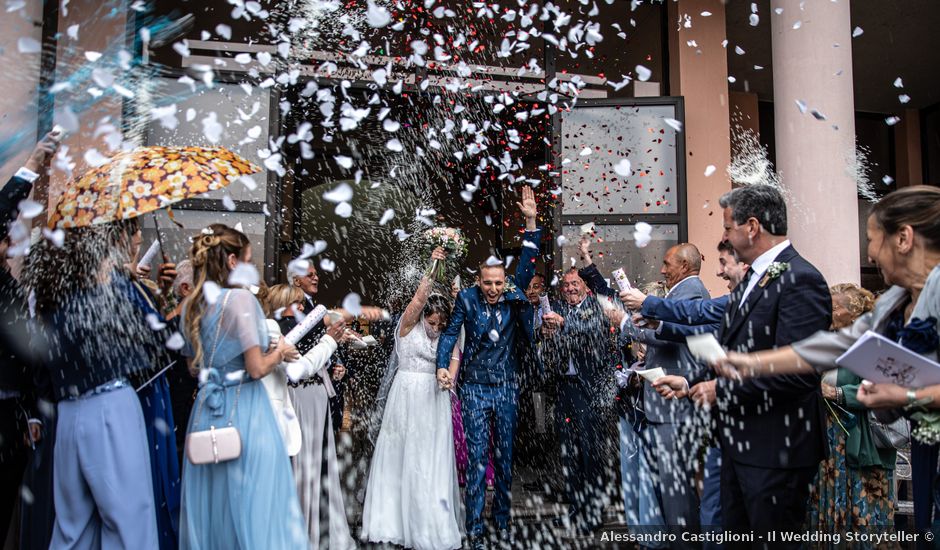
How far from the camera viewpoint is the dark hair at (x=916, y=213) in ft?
8.56

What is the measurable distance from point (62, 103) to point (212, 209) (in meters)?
1.70

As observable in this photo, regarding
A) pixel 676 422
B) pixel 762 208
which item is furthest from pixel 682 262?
pixel 762 208

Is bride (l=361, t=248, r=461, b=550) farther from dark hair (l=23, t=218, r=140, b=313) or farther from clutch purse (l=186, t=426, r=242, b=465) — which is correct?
dark hair (l=23, t=218, r=140, b=313)

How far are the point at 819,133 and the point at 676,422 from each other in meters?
3.25

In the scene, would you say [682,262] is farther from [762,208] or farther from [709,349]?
[709,349]

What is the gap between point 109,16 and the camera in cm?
692

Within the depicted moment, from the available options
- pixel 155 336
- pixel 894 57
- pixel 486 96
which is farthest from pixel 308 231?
pixel 155 336

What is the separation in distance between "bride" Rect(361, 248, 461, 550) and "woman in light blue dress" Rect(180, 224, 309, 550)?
160 cm

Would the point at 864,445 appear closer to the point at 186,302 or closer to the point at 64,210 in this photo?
the point at 186,302

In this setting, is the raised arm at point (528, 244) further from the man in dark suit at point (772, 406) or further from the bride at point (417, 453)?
the man in dark suit at point (772, 406)

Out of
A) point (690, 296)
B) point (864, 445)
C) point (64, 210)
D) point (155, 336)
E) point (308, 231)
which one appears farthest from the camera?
point (308, 231)

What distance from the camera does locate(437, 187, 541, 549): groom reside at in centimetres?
537

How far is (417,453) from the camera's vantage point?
5297 mm

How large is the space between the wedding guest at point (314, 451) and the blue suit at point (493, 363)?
958mm
